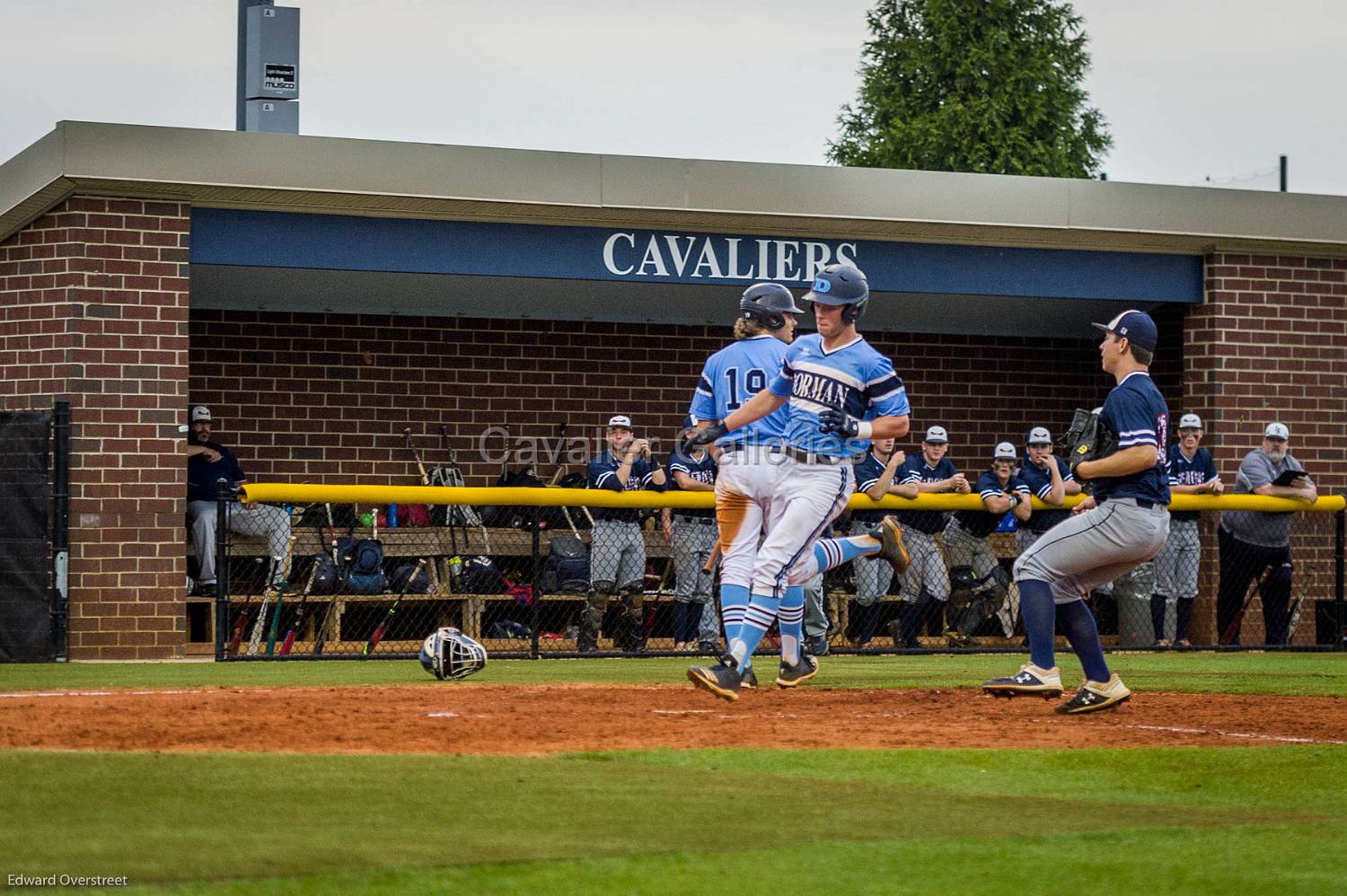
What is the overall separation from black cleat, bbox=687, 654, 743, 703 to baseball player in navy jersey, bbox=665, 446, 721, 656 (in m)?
5.43

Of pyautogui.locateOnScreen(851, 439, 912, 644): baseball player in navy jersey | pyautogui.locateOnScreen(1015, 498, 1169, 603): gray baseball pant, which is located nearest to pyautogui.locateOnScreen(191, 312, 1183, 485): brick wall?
pyautogui.locateOnScreen(851, 439, 912, 644): baseball player in navy jersey

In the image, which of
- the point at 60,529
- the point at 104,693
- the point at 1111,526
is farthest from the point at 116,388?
the point at 1111,526

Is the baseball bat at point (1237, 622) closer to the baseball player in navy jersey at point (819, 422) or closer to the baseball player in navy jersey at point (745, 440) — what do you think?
the baseball player in navy jersey at point (745, 440)

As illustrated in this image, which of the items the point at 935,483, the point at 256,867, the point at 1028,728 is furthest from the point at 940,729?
the point at 935,483

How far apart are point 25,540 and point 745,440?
22.2 ft

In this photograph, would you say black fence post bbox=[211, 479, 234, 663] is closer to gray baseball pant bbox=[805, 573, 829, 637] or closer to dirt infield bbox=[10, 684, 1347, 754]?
dirt infield bbox=[10, 684, 1347, 754]

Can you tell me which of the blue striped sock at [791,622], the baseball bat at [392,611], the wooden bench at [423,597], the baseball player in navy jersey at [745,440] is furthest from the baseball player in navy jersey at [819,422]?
the baseball bat at [392,611]

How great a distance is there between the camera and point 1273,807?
18.4 feet

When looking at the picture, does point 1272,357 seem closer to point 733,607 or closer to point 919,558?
point 919,558

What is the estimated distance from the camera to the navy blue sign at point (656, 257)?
48.2 feet

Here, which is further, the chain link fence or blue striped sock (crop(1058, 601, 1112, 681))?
the chain link fence

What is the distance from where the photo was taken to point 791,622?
32.0 feet

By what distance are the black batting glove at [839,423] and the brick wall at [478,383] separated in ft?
30.7

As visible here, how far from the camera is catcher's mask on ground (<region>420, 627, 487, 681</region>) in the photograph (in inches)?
414
